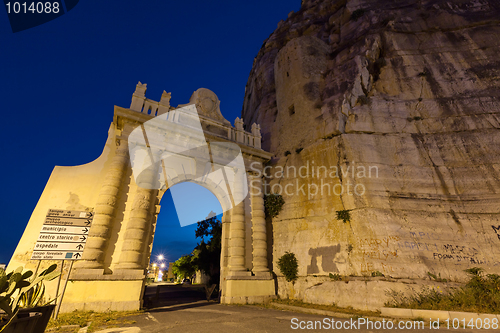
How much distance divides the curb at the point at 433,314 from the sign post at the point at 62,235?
10.4m

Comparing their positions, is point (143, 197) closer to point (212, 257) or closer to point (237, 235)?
point (237, 235)

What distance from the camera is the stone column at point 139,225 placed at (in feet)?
30.4

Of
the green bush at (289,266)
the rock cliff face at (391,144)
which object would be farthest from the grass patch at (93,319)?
the rock cliff face at (391,144)

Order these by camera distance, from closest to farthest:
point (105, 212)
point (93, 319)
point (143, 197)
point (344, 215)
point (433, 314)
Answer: point (93, 319), point (433, 314), point (105, 212), point (143, 197), point (344, 215)

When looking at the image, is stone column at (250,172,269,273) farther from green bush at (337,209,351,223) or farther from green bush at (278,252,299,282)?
green bush at (337,209,351,223)

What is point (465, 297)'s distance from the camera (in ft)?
26.9

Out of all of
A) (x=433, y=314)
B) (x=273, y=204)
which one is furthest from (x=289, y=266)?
(x=433, y=314)

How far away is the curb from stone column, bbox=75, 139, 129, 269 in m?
11.0

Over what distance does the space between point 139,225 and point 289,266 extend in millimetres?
8424

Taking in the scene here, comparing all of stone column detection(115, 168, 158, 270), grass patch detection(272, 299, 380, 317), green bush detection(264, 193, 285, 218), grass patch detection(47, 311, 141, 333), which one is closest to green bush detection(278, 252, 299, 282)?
grass patch detection(272, 299, 380, 317)

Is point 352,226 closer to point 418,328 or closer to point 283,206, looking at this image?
point 283,206

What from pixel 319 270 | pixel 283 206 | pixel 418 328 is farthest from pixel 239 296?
pixel 418 328

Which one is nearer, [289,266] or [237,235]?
[237,235]

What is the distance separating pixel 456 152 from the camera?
13.0m
